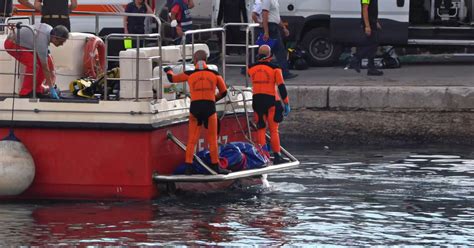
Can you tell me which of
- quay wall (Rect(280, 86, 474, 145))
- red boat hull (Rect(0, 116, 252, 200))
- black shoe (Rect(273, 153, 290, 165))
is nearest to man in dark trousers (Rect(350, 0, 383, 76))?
quay wall (Rect(280, 86, 474, 145))

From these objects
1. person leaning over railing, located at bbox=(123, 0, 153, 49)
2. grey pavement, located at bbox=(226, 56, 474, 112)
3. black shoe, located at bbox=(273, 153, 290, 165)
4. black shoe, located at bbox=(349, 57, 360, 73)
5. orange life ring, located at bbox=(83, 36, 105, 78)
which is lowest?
black shoe, located at bbox=(273, 153, 290, 165)

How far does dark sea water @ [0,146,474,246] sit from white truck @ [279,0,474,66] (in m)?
6.70

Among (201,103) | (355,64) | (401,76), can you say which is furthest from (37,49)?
(355,64)

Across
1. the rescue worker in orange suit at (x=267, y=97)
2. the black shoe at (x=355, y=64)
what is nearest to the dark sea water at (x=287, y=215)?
the rescue worker in orange suit at (x=267, y=97)

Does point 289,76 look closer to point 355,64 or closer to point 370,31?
point 355,64

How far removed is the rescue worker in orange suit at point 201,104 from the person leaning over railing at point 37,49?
1097 mm

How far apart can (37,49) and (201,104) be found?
1624mm

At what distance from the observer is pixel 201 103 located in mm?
12586

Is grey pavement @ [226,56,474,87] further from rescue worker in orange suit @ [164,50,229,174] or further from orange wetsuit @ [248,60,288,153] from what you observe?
rescue worker in orange suit @ [164,50,229,174]

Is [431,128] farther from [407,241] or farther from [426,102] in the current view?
[407,241]

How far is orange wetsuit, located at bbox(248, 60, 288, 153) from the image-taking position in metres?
14.1

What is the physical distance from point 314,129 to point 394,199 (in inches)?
203

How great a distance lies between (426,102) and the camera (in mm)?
18094

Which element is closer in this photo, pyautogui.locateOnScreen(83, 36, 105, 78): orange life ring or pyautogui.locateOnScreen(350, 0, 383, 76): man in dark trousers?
pyautogui.locateOnScreen(83, 36, 105, 78): orange life ring
